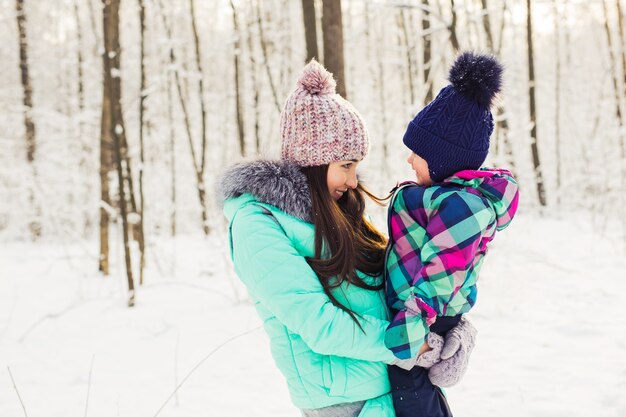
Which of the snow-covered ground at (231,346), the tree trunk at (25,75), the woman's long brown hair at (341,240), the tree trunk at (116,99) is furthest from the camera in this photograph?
the tree trunk at (25,75)

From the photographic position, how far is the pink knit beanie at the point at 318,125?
1.66 meters

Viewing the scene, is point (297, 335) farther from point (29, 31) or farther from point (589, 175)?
point (29, 31)

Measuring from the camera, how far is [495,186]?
62.0 inches

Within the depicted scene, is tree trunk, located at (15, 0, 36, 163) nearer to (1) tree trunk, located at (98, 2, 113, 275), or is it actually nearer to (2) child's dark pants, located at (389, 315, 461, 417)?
(1) tree trunk, located at (98, 2, 113, 275)

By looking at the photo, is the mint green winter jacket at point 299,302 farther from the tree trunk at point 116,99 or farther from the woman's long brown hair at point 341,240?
the tree trunk at point 116,99

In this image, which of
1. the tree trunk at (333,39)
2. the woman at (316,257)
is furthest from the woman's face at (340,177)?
the tree trunk at (333,39)

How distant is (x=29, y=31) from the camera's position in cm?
1494

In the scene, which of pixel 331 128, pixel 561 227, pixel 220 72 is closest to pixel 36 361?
pixel 331 128

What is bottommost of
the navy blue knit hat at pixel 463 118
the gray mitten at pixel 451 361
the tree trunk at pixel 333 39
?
the gray mitten at pixel 451 361

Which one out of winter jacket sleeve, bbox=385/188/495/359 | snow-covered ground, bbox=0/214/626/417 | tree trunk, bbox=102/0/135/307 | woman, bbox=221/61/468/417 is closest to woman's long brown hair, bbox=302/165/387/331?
woman, bbox=221/61/468/417

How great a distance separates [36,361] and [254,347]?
184 centimetres

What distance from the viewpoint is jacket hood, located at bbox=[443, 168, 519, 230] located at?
5.15ft

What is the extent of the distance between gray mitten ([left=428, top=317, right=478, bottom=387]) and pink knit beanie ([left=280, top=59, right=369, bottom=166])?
674mm

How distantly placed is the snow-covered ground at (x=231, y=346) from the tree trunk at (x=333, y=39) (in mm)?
2235
